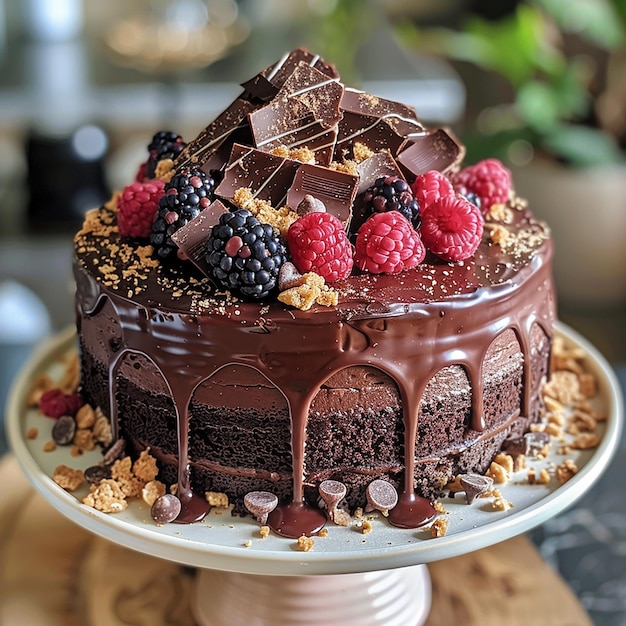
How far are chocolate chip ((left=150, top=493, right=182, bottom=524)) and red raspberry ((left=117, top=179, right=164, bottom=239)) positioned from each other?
438 mm

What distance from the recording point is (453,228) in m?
1.38

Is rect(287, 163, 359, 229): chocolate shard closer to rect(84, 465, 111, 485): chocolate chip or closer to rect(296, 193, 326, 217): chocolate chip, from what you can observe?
rect(296, 193, 326, 217): chocolate chip

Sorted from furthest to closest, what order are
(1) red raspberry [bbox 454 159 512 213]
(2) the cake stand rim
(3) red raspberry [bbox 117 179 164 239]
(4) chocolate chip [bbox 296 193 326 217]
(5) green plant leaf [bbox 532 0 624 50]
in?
(5) green plant leaf [bbox 532 0 624 50] → (1) red raspberry [bbox 454 159 512 213] → (3) red raspberry [bbox 117 179 164 239] → (4) chocolate chip [bbox 296 193 326 217] → (2) the cake stand rim

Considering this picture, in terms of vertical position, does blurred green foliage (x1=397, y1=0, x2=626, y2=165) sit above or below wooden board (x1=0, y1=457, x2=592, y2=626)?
above

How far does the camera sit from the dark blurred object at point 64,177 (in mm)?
3320

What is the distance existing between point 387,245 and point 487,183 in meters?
0.36

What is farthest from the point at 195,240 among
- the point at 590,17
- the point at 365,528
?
the point at 590,17

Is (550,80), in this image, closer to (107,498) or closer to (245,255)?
(245,255)

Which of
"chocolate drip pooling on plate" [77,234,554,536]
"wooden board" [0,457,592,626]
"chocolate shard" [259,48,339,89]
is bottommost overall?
"wooden board" [0,457,592,626]

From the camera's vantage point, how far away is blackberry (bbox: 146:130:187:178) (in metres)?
1.61

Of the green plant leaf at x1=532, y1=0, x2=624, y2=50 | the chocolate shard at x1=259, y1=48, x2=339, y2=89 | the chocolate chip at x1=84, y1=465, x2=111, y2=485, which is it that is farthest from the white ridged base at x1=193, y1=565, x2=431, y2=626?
the green plant leaf at x1=532, y1=0, x2=624, y2=50

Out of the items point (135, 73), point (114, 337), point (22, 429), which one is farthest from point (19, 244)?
point (114, 337)

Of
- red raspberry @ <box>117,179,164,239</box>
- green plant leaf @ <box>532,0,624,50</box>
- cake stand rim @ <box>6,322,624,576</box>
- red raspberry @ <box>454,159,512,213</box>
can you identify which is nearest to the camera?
cake stand rim @ <box>6,322,624,576</box>

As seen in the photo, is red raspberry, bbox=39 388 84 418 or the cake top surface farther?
red raspberry, bbox=39 388 84 418
